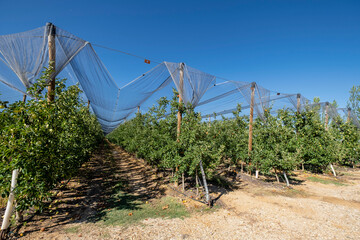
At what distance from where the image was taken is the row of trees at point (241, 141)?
5637 mm

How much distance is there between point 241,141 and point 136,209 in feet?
22.2

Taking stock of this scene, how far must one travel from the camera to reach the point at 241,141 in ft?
30.8

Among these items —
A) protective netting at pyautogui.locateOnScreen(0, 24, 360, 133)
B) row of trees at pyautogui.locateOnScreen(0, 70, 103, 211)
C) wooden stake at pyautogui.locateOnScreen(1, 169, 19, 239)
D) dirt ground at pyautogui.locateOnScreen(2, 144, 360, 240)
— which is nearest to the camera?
row of trees at pyautogui.locateOnScreen(0, 70, 103, 211)

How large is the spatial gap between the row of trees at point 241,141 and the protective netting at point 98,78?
2.97ft

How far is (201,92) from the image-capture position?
6828mm

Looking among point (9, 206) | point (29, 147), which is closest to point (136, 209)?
point (9, 206)

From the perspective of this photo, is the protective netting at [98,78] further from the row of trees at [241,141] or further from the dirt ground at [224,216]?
the dirt ground at [224,216]

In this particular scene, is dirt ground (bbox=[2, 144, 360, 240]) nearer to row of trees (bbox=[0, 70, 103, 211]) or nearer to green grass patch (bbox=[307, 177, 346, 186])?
green grass patch (bbox=[307, 177, 346, 186])

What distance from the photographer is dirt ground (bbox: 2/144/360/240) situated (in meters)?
3.60

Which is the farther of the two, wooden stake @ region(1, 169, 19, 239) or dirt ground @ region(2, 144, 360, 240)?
dirt ground @ region(2, 144, 360, 240)

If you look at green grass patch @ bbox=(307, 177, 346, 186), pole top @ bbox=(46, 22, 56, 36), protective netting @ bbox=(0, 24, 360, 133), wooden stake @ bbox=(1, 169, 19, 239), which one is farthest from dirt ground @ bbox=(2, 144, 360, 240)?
pole top @ bbox=(46, 22, 56, 36)

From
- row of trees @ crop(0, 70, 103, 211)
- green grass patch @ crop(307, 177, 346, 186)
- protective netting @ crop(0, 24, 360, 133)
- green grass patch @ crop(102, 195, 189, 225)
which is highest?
protective netting @ crop(0, 24, 360, 133)

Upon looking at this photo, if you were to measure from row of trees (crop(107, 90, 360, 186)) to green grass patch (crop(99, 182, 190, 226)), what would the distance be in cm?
110

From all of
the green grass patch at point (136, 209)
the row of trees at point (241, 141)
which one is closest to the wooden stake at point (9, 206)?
the green grass patch at point (136, 209)
